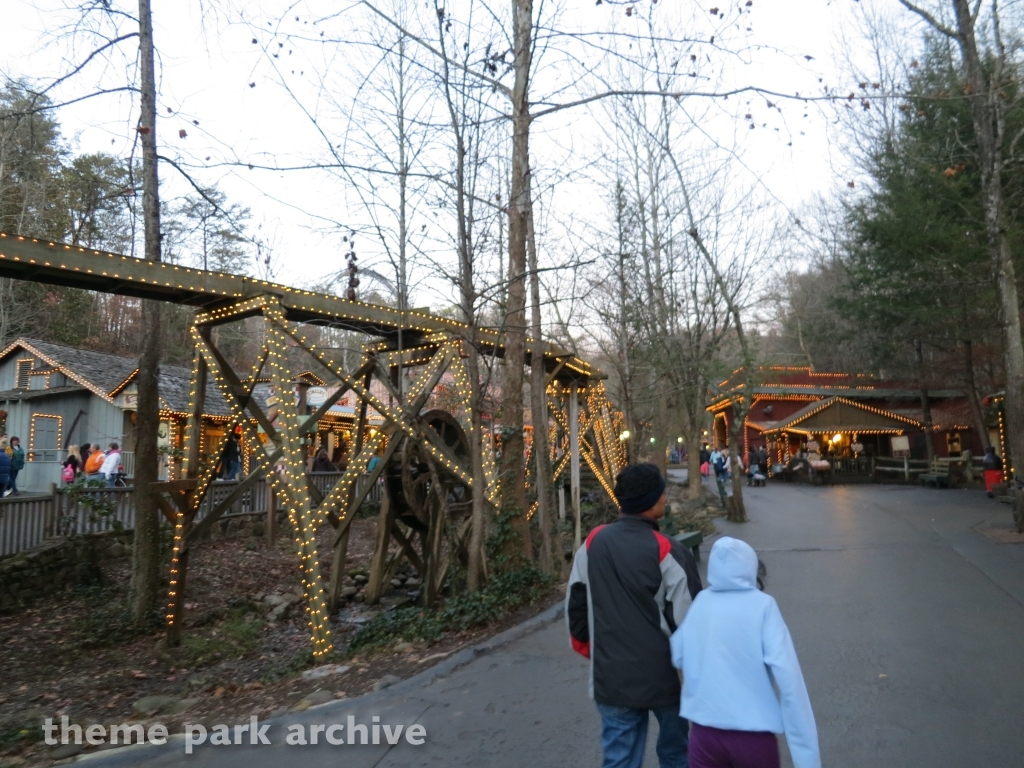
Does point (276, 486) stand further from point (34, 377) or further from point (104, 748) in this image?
point (34, 377)

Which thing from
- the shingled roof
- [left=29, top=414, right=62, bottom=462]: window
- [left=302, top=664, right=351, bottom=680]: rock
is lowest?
[left=302, top=664, right=351, bottom=680]: rock

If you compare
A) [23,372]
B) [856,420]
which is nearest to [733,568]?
[23,372]

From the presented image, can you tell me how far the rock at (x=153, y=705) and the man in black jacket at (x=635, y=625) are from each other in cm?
496

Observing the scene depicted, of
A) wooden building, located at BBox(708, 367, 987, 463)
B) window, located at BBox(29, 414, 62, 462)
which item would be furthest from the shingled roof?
wooden building, located at BBox(708, 367, 987, 463)

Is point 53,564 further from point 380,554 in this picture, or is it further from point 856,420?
point 856,420

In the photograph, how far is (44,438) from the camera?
1042 inches

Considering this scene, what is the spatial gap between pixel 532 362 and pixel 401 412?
7.63 feet

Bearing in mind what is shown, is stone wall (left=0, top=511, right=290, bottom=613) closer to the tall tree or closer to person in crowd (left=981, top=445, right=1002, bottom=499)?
the tall tree

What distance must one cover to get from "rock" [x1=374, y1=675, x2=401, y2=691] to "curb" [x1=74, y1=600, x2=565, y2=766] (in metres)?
0.04

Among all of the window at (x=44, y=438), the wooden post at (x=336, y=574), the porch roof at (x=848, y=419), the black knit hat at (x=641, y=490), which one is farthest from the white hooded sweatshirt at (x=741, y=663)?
the porch roof at (x=848, y=419)

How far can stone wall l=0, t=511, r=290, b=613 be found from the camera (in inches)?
463

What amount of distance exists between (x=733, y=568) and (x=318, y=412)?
7597 mm

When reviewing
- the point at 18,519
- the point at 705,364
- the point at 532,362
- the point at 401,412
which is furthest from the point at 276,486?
the point at 705,364

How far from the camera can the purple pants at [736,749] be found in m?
3.04
